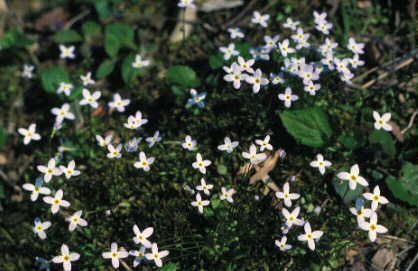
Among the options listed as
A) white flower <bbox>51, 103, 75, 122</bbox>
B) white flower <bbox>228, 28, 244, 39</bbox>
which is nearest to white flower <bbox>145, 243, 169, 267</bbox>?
white flower <bbox>51, 103, 75, 122</bbox>

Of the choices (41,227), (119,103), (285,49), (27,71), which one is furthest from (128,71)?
(41,227)

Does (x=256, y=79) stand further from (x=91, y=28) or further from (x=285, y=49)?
(x=91, y=28)

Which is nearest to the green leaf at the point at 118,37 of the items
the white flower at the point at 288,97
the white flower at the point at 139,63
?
the white flower at the point at 139,63

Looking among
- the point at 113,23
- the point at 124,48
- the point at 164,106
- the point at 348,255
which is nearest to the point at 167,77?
the point at 164,106

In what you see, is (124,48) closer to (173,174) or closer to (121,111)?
(121,111)

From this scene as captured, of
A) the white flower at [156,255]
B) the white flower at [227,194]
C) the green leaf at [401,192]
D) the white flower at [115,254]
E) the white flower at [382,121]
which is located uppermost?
the white flower at [382,121]

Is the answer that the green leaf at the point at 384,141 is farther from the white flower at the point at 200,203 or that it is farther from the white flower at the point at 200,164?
the white flower at the point at 200,203
